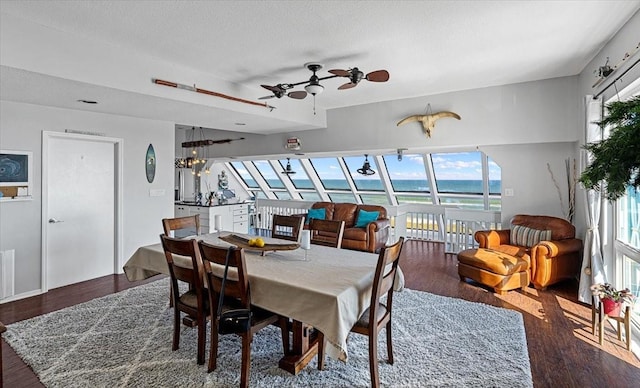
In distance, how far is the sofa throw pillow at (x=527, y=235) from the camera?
4.49 m

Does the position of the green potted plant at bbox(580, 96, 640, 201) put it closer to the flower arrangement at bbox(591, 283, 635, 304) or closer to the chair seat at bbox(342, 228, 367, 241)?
the flower arrangement at bbox(591, 283, 635, 304)

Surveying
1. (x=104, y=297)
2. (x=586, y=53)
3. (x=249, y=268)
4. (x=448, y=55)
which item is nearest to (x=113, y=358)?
(x=249, y=268)

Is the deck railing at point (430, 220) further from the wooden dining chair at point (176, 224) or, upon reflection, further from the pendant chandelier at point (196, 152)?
the wooden dining chair at point (176, 224)

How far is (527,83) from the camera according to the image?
458 cm

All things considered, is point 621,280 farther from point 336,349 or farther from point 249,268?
point 249,268

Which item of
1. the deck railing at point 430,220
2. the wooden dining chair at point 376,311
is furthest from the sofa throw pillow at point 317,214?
the wooden dining chair at point 376,311

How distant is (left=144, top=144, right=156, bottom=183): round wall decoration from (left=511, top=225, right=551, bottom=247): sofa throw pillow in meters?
5.48

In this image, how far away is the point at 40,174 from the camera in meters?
4.02

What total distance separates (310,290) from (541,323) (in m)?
2.63

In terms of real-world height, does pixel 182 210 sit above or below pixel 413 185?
below

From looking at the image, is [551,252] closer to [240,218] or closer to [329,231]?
[329,231]

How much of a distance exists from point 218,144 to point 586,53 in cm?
688

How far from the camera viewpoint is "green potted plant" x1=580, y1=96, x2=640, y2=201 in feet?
4.44

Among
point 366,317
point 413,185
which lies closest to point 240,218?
point 413,185
